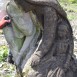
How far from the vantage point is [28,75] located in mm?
5270

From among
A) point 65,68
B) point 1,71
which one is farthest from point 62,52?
point 1,71

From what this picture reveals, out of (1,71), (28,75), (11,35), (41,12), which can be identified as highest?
(41,12)

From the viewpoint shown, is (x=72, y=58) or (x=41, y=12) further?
(x=72, y=58)

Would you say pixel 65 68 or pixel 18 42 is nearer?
pixel 65 68

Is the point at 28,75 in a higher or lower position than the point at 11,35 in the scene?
lower

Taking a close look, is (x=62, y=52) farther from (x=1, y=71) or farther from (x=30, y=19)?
(x=1, y=71)

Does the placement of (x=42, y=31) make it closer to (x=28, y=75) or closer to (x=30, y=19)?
(x=30, y=19)

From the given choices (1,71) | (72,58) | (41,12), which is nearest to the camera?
(41,12)

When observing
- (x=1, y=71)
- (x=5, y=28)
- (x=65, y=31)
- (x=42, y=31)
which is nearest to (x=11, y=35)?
(x=5, y=28)

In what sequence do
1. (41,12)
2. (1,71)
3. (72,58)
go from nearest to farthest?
(41,12) → (72,58) → (1,71)

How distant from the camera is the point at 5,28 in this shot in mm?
5406

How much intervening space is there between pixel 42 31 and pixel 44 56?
343 mm

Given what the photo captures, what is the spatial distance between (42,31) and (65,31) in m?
0.33

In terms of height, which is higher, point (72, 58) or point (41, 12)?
point (41, 12)
